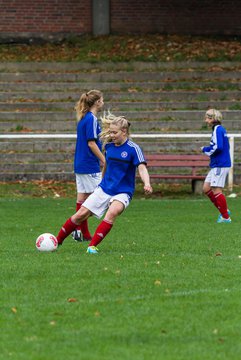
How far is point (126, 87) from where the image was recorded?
26.2 meters

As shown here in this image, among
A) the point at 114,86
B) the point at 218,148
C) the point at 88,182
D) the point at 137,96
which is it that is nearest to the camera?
the point at 88,182

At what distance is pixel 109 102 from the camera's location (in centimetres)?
2530

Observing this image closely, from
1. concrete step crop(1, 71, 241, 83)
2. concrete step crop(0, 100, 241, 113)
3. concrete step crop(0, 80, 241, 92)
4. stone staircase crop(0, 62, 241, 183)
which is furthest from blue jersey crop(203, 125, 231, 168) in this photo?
concrete step crop(1, 71, 241, 83)

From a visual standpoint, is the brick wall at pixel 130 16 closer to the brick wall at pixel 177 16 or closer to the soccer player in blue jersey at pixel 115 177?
the brick wall at pixel 177 16

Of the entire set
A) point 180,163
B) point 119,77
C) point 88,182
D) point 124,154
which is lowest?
point 180,163

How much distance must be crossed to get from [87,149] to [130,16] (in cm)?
1777

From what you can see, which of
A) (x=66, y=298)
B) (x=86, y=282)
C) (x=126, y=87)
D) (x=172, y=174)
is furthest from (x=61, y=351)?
(x=126, y=87)

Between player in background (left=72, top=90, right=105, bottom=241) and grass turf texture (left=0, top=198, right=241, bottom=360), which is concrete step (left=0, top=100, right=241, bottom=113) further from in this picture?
player in background (left=72, top=90, right=105, bottom=241)

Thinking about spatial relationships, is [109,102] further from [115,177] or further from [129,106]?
[115,177]

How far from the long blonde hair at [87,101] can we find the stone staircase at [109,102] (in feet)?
29.0

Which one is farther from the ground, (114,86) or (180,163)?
(114,86)

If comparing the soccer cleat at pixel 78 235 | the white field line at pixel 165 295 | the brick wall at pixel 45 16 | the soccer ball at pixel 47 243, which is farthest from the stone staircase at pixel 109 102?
the white field line at pixel 165 295

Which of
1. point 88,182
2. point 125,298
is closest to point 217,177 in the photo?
point 88,182

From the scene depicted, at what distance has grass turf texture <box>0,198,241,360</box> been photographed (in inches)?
260
